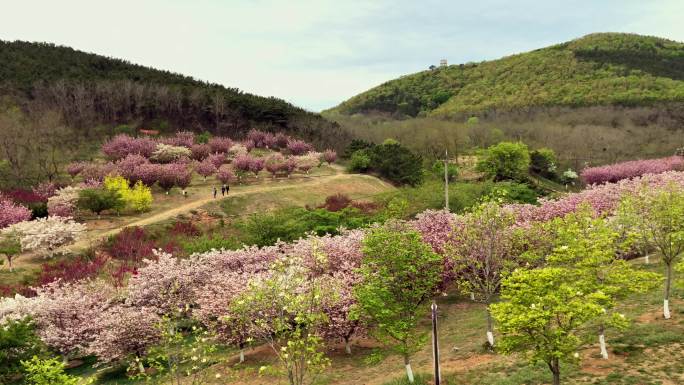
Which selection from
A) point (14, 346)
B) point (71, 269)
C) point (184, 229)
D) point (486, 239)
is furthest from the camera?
point (184, 229)

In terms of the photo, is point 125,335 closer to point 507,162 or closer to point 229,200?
point 229,200

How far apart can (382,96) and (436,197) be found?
511 feet

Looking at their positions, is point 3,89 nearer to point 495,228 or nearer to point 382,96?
point 495,228

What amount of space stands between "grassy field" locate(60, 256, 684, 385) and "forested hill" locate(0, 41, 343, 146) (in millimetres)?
71520

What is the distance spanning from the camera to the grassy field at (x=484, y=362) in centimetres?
1648

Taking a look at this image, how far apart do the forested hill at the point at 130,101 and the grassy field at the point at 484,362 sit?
235 feet

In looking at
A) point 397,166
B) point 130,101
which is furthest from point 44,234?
point 130,101

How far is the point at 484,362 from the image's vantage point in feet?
62.7

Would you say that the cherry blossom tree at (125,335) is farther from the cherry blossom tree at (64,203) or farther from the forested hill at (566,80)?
the forested hill at (566,80)

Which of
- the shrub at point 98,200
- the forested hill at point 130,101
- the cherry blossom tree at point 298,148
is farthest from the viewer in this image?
the forested hill at point 130,101

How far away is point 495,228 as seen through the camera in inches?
789

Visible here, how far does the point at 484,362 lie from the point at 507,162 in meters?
59.6

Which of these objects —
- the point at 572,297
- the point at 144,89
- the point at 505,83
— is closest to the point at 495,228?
the point at 572,297

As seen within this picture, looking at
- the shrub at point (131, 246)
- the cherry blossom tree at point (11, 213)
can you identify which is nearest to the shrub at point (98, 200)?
the cherry blossom tree at point (11, 213)
